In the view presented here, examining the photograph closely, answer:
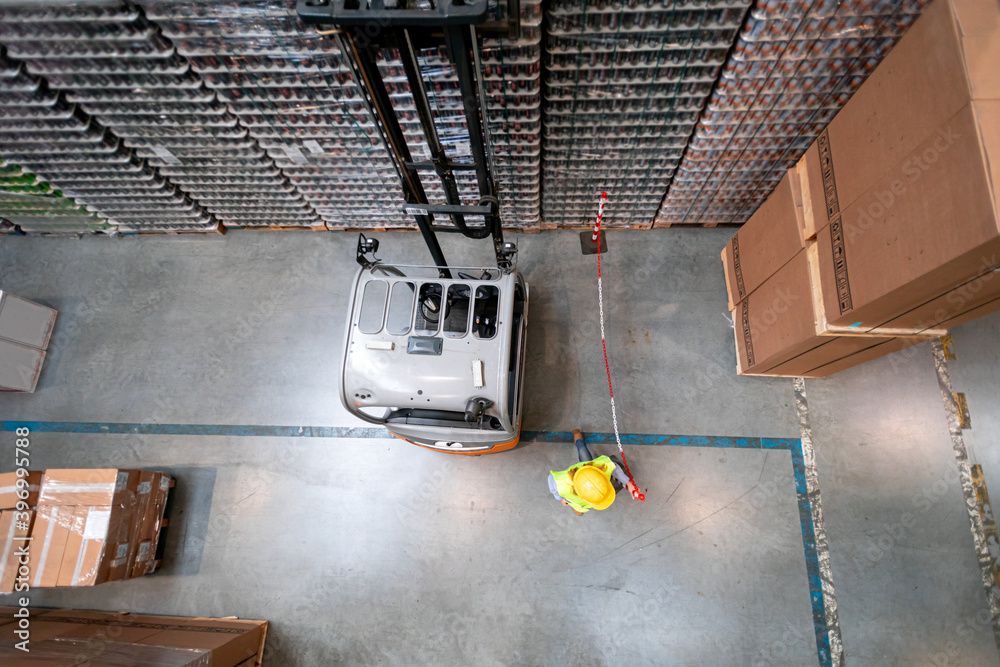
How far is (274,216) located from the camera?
16.1 feet

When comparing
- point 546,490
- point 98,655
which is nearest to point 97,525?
point 98,655

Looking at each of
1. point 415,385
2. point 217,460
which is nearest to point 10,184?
point 217,460

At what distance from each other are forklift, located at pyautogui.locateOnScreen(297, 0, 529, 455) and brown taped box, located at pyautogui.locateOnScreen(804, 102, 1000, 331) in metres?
2.12

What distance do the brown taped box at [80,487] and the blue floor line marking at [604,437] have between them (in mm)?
763

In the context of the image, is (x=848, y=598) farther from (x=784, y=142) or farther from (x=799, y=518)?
(x=784, y=142)

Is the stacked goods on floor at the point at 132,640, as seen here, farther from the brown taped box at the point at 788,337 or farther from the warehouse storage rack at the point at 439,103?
the brown taped box at the point at 788,337

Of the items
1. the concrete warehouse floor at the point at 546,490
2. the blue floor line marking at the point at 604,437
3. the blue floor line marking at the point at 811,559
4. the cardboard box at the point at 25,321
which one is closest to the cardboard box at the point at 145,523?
the concrete warehouse floor at the point at 546,490

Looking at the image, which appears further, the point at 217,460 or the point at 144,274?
the point at 144,274

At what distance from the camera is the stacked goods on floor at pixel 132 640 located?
3.34 metres

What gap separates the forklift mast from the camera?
7.55 ft

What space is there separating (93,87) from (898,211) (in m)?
5.30

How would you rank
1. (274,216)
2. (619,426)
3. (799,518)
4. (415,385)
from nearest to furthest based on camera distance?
(415,385) < (799,518) < (619,426) < (274,216)

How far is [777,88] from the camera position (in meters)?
3.21

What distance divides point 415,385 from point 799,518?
11.4ft
